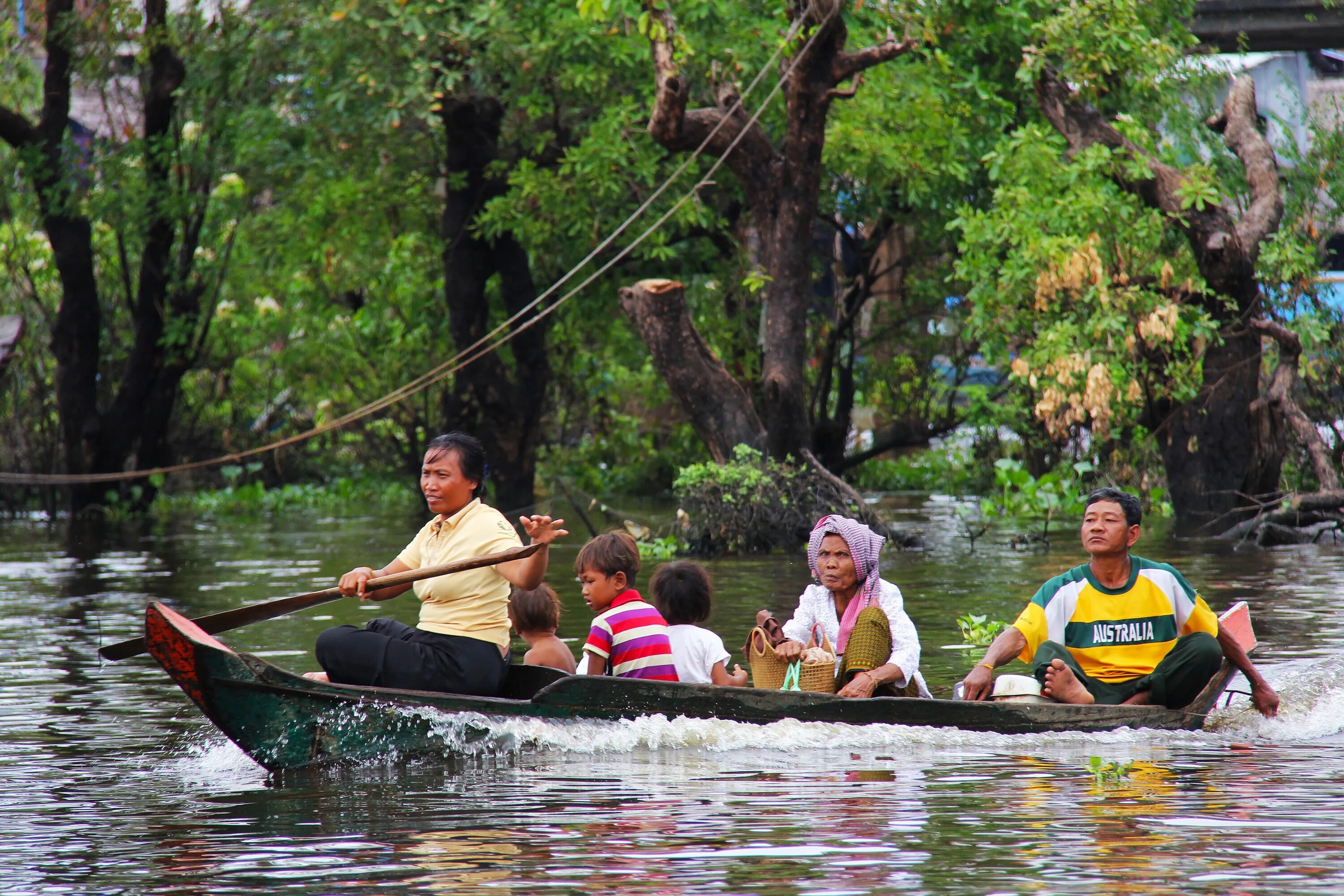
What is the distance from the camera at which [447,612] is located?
697 centimetres

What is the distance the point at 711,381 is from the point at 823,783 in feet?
33.4

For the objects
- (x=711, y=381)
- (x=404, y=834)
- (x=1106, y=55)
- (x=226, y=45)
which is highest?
(x=226, y=45)

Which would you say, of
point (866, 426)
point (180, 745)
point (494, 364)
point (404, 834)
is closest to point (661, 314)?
point (494, 364)

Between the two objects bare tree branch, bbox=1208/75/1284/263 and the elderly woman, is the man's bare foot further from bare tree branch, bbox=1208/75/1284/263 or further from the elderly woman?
bare tree branch, bbox=1208/75/1284/263

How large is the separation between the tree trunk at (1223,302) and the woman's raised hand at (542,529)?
1030 cm

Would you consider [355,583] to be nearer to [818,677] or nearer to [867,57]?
[818,677]

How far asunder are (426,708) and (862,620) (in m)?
1.89

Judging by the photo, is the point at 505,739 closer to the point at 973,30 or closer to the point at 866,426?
the point at 973,30

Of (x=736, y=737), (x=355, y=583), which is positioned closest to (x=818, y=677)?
(x=736, y=737)

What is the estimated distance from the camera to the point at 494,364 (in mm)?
20891

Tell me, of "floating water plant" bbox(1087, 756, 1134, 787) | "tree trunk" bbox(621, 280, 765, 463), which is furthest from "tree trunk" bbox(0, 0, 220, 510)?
"floating water plant" bbox(1087, 756, 1134, 787)

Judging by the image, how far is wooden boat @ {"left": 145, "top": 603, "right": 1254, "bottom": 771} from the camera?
661 cm

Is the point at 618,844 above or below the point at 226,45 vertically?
below

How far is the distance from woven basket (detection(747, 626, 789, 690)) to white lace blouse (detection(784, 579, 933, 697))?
130 millimetres
